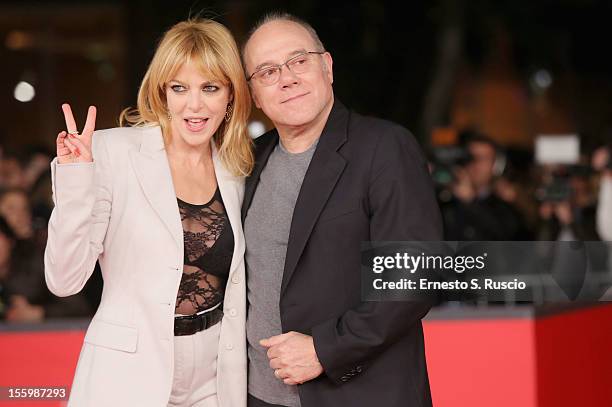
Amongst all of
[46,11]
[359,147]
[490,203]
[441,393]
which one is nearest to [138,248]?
[359,147]

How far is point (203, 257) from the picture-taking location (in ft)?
9.39

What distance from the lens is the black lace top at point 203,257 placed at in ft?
9.30

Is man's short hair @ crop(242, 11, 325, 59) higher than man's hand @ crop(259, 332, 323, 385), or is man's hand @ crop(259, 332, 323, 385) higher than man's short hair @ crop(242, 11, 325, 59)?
man's short hair @ crop(242, 11, 325, 59)

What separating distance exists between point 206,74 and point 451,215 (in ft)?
10.2

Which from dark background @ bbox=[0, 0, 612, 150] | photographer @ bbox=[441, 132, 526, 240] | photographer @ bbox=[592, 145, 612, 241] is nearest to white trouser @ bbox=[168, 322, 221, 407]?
photographer @ bbox=[441, 132, 526, 240]

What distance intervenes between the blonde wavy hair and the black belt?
436 mm

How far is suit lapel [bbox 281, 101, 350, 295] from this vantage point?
2.75m

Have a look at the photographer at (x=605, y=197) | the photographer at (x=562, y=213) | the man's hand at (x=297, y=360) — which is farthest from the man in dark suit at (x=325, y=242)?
the photographer at (x=562, y=213)

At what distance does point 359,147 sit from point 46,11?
29.3ft

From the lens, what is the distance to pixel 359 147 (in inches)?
110

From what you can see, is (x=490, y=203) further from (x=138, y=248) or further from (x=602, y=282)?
(x=138, y=248)

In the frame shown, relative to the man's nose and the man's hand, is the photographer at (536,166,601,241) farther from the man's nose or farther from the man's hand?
the man's hand

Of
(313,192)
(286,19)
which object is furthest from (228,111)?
(313,192)

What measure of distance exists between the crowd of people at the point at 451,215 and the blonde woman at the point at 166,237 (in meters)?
2.21
